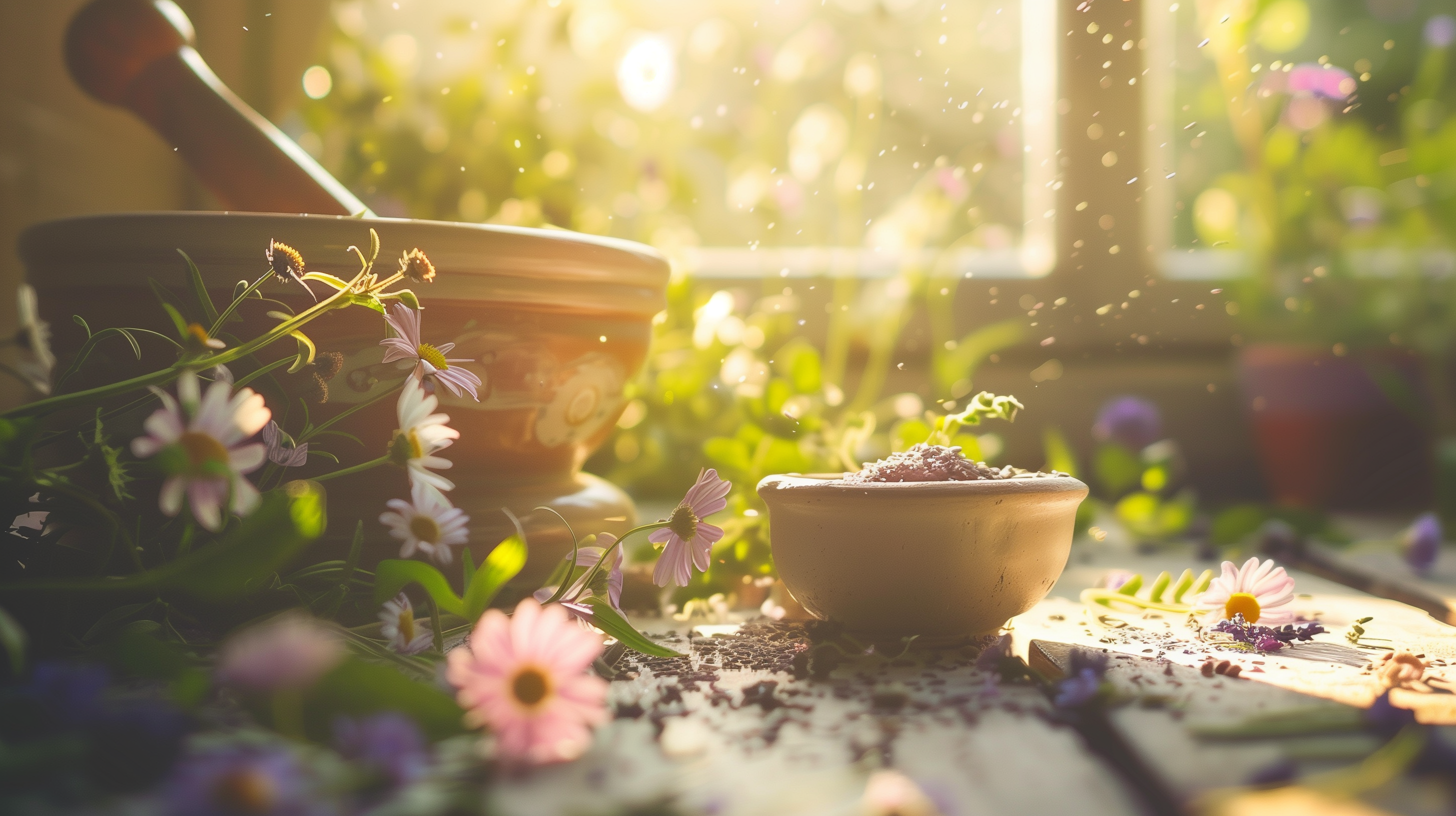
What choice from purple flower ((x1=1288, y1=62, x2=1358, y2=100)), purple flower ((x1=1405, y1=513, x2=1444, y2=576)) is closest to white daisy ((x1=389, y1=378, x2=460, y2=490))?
purple flower ((x1=1405, y1=513, x2=1444, y2=576))

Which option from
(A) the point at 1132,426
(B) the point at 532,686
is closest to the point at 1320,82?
(A) the point at 1132,426

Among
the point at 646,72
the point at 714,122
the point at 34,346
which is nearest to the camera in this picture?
the point at 34,346

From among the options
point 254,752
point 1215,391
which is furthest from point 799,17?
point 254,752

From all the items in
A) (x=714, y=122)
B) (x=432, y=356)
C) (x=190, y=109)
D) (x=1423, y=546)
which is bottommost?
(x=1423, y=546)

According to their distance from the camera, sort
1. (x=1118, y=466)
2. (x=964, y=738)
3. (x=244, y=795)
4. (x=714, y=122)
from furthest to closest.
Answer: (x=714, y=122) < (x=1118, y=466) < (x=964, y=738) < (x=244, y=795)

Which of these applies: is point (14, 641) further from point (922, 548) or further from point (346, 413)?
point (922, 548)

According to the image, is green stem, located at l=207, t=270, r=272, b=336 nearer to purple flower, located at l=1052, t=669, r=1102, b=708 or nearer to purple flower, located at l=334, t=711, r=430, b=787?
purple flower, located at l=334, t=711, r=430, b=787

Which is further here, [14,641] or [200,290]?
[200,290]

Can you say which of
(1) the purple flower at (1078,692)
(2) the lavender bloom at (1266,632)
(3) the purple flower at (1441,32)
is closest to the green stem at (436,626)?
(1) the purple flower at (1078,692)
